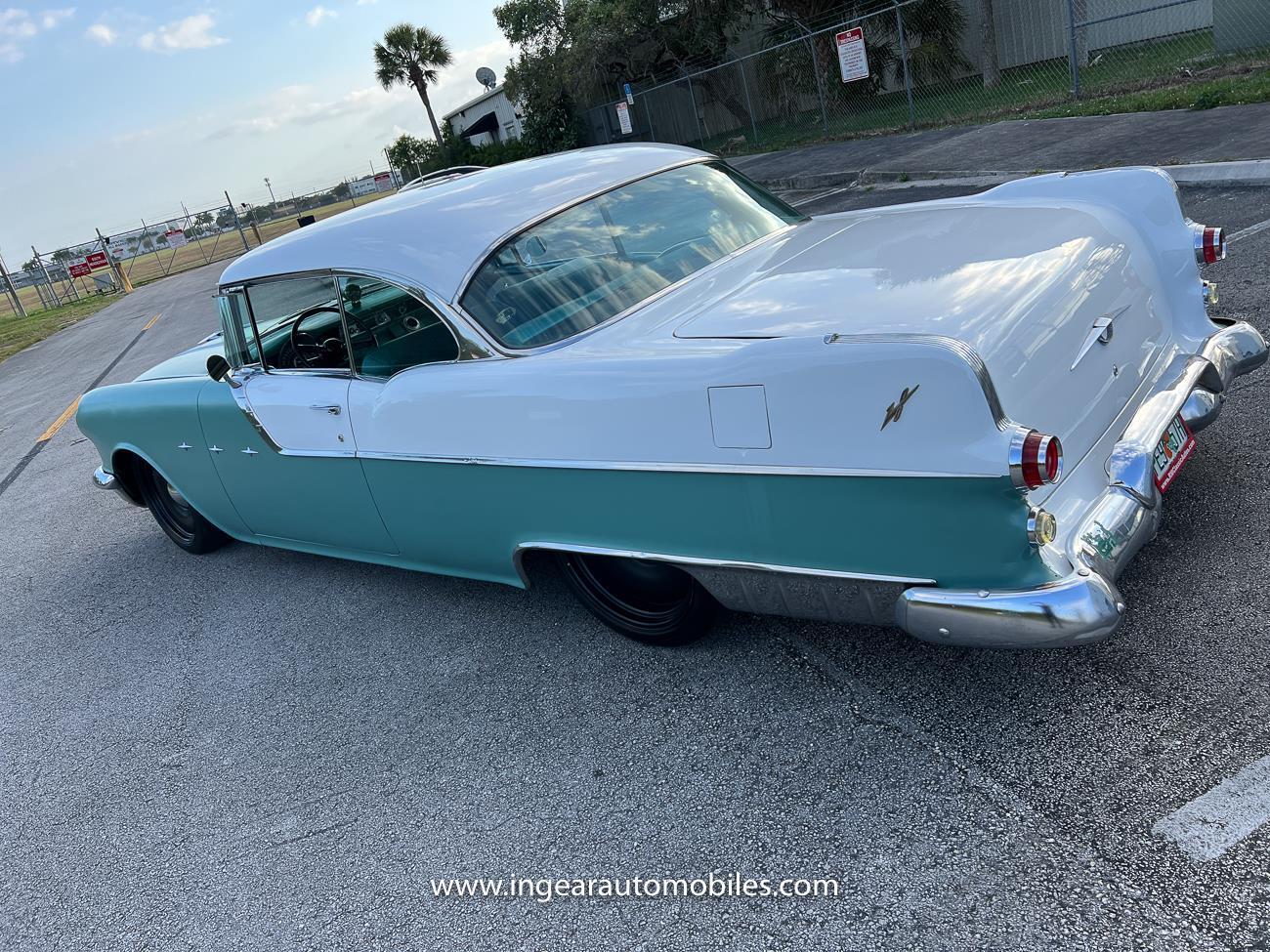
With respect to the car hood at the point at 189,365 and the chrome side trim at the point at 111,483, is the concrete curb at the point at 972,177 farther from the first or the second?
the chrome side trim at the point at 111,483

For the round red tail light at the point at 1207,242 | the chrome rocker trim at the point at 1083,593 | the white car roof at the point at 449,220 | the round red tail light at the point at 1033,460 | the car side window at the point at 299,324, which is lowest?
the chrome rocker trim at the point at 1083,593

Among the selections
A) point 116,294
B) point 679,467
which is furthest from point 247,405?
point 116,294

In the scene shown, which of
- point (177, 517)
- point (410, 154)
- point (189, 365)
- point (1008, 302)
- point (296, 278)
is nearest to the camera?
point (1008, 302)

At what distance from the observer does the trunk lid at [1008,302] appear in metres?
2.39

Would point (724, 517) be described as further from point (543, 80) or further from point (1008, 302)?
point (543, 80)

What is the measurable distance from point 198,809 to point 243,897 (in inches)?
21.9

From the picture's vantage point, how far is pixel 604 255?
343cm

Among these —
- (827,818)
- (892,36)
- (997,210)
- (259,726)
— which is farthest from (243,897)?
(892,36)

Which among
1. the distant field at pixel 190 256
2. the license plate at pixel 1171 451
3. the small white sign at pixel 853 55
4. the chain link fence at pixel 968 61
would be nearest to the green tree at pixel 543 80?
the chain link fence at pixel 968 61

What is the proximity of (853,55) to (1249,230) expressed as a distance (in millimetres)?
10187

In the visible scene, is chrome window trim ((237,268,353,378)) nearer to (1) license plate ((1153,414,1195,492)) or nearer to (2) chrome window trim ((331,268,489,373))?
(2) chrome window trim ((331,268,489,373))

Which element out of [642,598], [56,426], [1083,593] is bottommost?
[642,598]

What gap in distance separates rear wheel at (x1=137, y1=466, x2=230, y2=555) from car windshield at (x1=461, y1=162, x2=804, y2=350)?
8.63ft

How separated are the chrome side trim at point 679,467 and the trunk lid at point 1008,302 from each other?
8.6 inches
